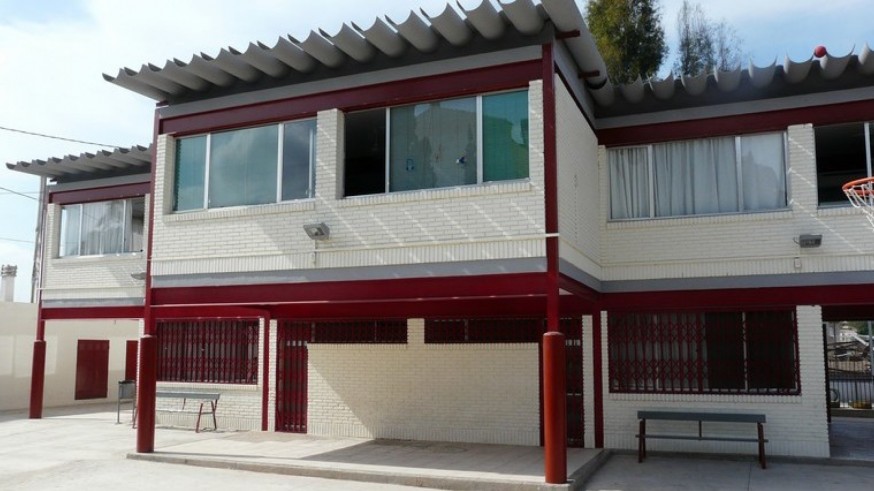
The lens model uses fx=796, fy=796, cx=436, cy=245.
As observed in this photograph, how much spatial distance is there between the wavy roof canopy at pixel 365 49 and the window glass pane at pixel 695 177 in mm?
1970

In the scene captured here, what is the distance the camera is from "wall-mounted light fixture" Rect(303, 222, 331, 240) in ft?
36.7

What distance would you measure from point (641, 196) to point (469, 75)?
4.18 meters

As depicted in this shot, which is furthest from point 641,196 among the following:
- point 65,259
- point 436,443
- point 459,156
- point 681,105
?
point 65,259

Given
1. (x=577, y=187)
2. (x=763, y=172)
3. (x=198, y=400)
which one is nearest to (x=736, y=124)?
(x=763, y=172)

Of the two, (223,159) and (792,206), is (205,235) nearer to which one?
(223,159)

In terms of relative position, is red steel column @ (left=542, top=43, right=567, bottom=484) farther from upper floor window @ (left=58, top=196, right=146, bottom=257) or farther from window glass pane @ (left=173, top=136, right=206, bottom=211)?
upper floor window @ (left=58, top=196, right=146, bottom=257)

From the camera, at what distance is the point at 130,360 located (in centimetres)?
2408

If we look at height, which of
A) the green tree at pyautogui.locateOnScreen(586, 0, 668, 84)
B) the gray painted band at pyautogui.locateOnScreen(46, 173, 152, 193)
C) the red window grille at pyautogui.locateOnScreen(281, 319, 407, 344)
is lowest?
the red window grille at pyautogui.locateOnScreen(281, 319, 407, 344)

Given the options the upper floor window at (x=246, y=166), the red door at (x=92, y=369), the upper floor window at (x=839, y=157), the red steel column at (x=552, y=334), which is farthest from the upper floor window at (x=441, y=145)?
the red door at (x=92, y=369)

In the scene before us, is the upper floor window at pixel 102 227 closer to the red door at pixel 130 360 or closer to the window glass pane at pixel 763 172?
the red door at pixel 130 360

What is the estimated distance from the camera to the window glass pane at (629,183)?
13.3 meters

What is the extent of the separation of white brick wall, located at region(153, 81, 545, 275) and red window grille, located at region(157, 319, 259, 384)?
3609mm

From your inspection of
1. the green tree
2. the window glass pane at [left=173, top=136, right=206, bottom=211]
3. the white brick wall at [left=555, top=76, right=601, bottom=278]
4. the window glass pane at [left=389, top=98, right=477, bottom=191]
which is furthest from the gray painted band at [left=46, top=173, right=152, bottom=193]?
the green tree

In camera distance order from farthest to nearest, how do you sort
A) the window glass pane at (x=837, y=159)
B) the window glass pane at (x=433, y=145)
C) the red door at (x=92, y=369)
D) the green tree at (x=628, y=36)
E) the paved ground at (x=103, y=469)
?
the green tree at (x=628, y=36) → the red door at (x=92, y=369) → the window glass pane at (x=837, y=159) → the window glass pane at (x=433, y=145) → the paved ground at (x=103, y=469)
